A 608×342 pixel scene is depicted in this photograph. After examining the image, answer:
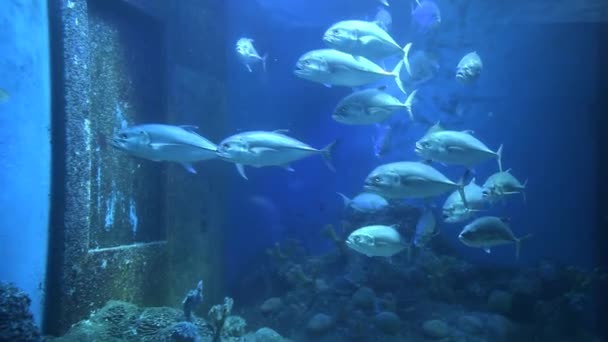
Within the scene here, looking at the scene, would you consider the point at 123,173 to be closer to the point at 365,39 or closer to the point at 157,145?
the point at 157,145

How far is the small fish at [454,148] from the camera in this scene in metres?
4.53

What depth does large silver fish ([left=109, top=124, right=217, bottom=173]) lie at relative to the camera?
3896 mm

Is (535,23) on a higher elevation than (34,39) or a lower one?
higher

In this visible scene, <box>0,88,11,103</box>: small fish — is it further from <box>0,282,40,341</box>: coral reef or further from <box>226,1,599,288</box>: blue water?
<box>226,1,599,288</box>: blue water

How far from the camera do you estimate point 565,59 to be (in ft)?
35.2

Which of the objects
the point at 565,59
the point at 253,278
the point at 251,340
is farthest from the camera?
the point at 565,59

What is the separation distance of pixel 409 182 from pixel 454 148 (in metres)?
0.79

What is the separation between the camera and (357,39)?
4.66 m

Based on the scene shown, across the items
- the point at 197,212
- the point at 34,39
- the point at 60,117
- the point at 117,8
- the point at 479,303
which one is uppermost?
the point at 117,8

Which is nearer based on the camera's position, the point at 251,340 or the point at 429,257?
the point at 251,340

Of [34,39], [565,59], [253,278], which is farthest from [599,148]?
[34,39]

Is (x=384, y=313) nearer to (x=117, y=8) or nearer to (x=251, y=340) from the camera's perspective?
(x=251, y=340)

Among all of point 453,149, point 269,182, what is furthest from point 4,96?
point 269,182

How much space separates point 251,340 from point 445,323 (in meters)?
3.01
